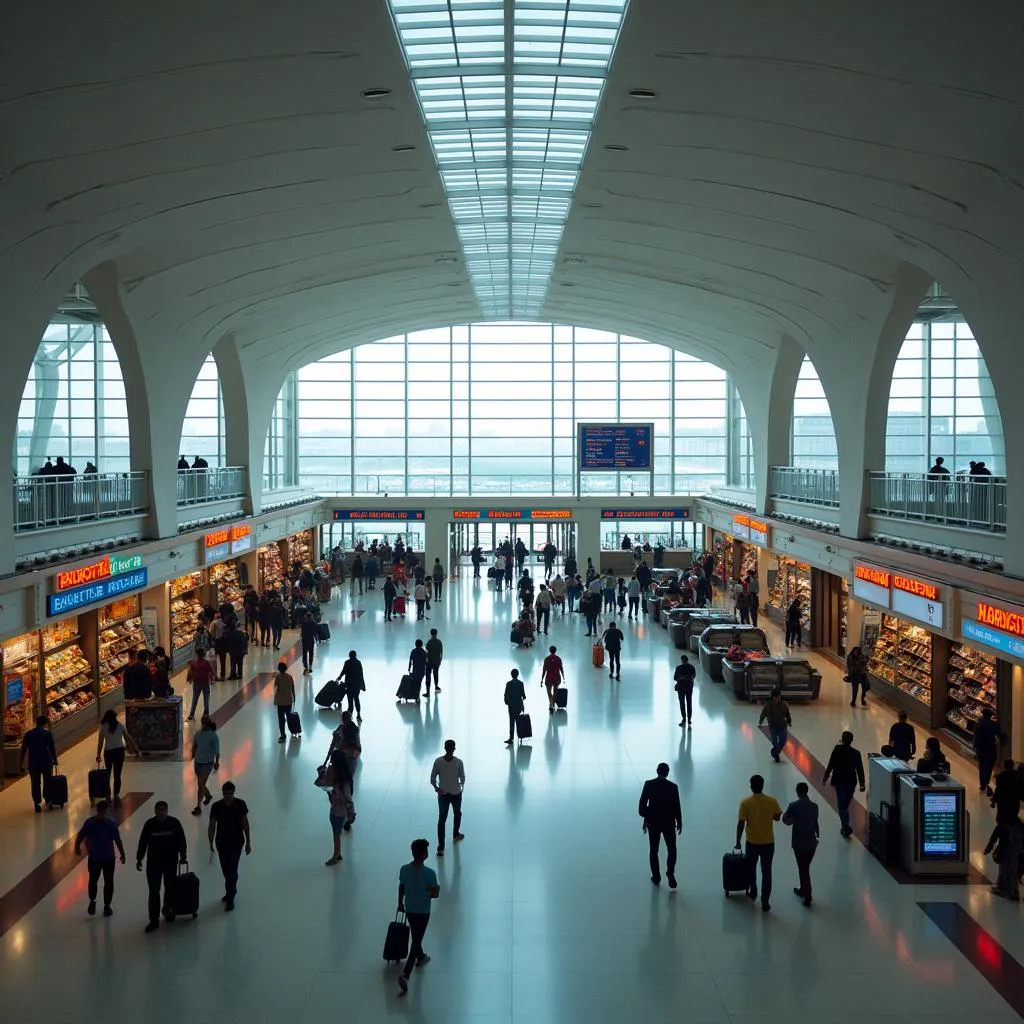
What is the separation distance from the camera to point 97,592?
1548 centimetres

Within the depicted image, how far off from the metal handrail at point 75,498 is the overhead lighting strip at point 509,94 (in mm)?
6976

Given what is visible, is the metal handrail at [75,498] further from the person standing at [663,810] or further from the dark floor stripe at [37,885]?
the person standing at [663,810]

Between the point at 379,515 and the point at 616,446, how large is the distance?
891 cm

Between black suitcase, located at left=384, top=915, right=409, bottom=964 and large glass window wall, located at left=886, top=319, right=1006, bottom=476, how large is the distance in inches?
1209

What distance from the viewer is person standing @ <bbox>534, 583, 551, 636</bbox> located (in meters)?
25.1

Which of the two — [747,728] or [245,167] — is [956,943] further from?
[245,167]

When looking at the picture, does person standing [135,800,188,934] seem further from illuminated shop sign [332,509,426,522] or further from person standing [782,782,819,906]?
illuminated shop sign [332,509,426,522]

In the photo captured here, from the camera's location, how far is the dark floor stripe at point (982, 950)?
7.87m

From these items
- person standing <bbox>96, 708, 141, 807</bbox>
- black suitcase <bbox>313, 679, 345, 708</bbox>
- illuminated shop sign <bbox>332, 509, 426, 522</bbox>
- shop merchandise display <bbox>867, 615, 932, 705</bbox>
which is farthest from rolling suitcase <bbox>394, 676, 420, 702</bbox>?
illuminated shop sign <bbox>332, 509, 426, 522</bbox>

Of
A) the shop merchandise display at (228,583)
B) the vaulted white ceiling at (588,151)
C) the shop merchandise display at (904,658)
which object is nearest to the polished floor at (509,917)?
the shop merchandise display at (904,658)

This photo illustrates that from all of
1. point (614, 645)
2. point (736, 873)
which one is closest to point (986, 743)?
point (736, 873)

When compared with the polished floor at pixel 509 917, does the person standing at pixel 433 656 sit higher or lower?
higher

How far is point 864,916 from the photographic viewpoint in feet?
30.1

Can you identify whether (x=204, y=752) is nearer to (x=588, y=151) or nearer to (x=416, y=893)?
(x=416, y=893)
